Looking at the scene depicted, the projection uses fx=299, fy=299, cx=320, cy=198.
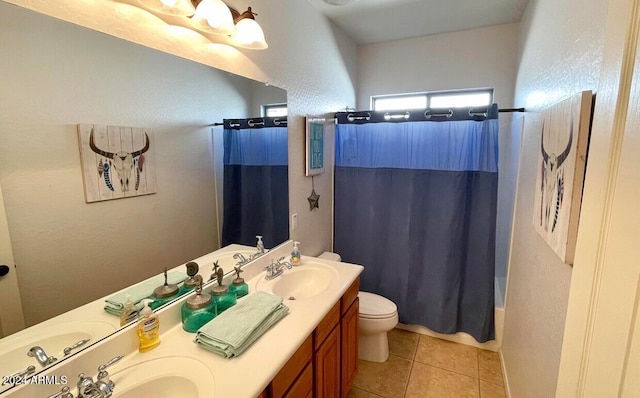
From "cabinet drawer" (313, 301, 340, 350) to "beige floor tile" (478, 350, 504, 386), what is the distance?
4.47 feet

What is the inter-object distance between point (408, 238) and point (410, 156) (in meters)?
0.69

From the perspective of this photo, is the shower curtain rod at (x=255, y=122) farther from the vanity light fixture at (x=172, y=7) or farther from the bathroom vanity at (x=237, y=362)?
the bathroom vanity at (x=237, y=362)

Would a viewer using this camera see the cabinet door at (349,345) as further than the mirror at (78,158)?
Yes

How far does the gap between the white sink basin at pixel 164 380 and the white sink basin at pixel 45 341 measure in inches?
6.3

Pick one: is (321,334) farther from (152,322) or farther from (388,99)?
(388,99)

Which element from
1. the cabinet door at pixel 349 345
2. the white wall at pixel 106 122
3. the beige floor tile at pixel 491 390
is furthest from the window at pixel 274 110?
the beige floor tile at pixel 491 390

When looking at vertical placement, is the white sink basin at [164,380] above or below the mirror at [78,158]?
below

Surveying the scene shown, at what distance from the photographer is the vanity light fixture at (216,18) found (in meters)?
1.15

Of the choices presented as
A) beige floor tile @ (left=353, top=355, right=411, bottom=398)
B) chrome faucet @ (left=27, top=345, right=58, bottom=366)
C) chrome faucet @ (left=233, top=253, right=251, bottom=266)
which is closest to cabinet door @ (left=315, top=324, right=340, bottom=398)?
beige floor tile @ (left=353, top=355, right=411, bottom=398)

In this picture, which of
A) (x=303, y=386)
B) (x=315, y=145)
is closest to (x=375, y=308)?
(x=303, y=386)

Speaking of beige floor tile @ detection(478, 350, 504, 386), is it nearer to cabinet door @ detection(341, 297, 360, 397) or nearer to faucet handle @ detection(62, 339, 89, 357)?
cabinet door @ detection(341, 297, 360, 397)

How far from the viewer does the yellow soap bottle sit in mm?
1076

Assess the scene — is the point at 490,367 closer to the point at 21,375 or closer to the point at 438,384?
the point at 438,384

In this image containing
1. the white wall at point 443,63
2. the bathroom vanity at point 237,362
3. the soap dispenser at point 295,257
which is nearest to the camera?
the bathroom vanity at point 237,362
